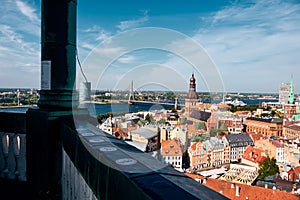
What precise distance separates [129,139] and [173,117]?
34cm

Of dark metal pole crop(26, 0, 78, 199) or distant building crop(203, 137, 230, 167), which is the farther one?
dark metal pole crop(26, 0, 78, 199)

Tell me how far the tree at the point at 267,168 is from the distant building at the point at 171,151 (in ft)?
94.7

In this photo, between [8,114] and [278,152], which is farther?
[278,152]

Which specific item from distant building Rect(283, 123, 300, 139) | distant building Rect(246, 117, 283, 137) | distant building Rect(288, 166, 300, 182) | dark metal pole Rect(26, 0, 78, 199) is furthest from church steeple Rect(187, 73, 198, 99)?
distant building Rect(246, 117, 283, 137)

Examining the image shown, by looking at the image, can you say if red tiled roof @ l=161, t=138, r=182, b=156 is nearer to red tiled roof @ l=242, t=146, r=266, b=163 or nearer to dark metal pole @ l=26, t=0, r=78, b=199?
dark metal pole @ l=26, t=0, r=78, b=199

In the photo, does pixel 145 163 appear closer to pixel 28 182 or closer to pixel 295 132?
pixel 28 182

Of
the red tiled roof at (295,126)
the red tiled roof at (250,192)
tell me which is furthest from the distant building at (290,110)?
the red tiled roof at (250,192)

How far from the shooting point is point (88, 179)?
1457mm

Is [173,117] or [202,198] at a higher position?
[173,117]

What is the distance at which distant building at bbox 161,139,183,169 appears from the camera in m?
1.50

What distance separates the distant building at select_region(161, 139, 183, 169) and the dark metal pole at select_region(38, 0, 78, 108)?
4.60 ft

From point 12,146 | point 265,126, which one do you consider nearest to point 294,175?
point 12,146

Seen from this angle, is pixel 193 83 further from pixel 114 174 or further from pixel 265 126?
pixel 265 126

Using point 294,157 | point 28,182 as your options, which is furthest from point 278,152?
point 28,182
